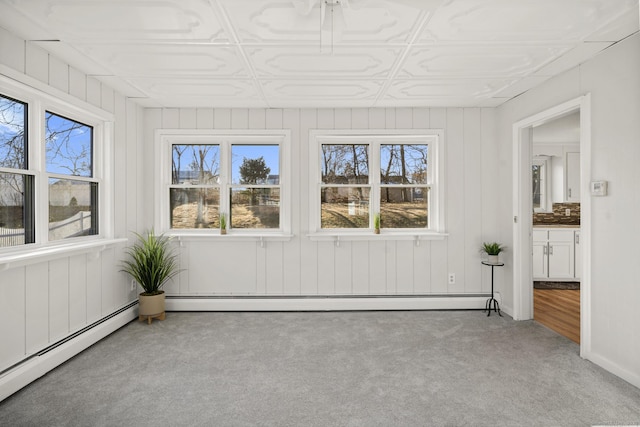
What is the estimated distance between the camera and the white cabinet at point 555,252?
17.5 feet

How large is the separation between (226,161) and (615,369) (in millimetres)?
4093

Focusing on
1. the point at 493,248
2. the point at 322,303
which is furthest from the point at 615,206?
the point at 322,303

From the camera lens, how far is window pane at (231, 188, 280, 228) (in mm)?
4293

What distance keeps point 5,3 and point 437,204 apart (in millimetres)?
4051

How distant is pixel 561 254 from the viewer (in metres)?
5.36

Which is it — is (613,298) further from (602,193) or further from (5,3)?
(5,3)

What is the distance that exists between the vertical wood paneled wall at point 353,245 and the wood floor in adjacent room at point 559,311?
66cm

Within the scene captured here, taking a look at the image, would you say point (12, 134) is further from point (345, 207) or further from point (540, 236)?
point (540, 236)

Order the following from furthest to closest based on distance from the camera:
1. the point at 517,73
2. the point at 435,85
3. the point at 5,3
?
the point at 435,85
the point at 517,73
the point at 5,3

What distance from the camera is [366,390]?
233 centimetres

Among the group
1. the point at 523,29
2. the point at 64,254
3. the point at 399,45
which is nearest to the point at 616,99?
the point at 523,29

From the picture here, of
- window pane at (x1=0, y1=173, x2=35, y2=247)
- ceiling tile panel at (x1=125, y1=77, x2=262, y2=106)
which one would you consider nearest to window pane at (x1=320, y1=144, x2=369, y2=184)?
ceiling tile panel at (x1=125, y1=77, x2=262, y2=106)

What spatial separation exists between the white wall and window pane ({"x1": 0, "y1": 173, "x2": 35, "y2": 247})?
4326 millimetres

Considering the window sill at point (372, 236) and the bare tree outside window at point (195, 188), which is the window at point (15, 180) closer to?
the bare tree outside window at point (195, 188)
